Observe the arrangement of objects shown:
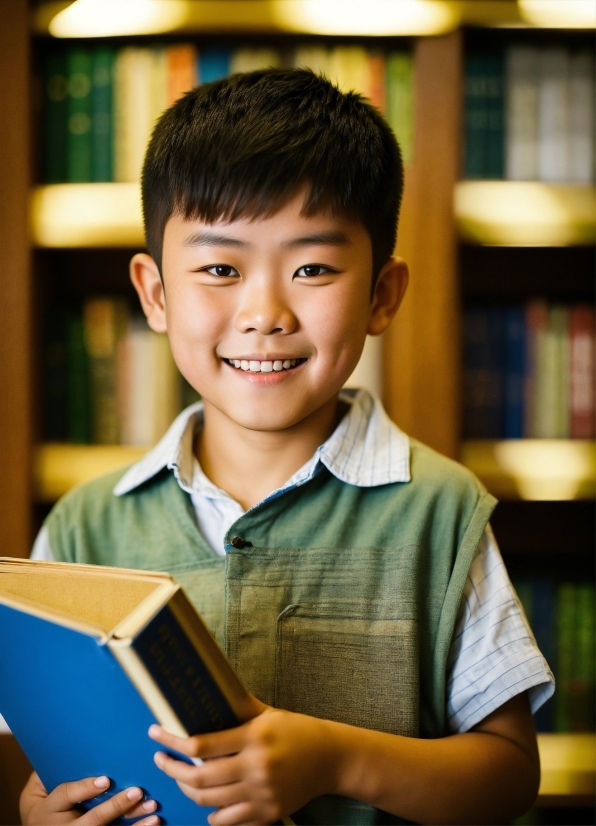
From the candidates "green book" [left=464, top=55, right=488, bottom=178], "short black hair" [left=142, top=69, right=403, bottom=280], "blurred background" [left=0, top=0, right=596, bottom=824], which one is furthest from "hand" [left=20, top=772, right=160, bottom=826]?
"green book" [left=464, top=55, right=488, bottom=178]

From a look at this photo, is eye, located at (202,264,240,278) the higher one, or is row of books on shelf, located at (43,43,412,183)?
row of books on shelf, located at (43,43,412,183)

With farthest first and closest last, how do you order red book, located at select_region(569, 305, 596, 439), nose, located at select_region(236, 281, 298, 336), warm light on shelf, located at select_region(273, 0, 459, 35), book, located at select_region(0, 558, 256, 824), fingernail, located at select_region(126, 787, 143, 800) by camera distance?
red book, located at select_region(569, 305, 596, 439) → warm light on shelf, located at select_region(273, 0, 459, 35) → nose, located at select_region(236, 281, 298, 336) → fingernail, located at select_region(126, 787, 143, 800) → book, located at select_region(0, 558, 256, 824)

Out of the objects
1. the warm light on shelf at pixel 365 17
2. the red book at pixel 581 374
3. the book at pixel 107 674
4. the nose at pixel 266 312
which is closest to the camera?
the book at pixel 107 674

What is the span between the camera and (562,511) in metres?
1.52

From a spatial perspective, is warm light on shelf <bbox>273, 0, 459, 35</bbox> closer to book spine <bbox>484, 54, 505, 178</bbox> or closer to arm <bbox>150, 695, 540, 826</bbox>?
book spine <bbox>484, 54, 505, 178</bbox>

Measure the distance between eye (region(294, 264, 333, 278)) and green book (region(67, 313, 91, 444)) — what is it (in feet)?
2.45

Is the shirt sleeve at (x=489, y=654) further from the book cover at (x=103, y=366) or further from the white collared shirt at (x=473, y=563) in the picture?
the book cover at (x=103, y=366)

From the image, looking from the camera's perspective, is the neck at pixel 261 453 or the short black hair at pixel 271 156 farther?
the neck at pixel 261 453

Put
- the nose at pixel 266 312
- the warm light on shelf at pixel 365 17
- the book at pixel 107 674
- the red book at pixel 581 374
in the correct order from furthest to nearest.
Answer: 1. the red book at pixel 581 374
2. the warm light on shelf at pixel 365 17
3. the nose at pixel 266 312
4. the book at pixel 107 674

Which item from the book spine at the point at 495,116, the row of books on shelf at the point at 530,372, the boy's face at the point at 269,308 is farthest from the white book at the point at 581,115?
the boy's face at the point at 269,308

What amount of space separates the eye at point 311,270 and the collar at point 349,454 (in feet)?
0.63

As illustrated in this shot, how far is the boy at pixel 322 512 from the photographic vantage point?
75 cm

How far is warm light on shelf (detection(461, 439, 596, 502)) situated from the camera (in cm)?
130

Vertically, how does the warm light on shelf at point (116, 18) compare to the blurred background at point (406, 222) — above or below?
above
